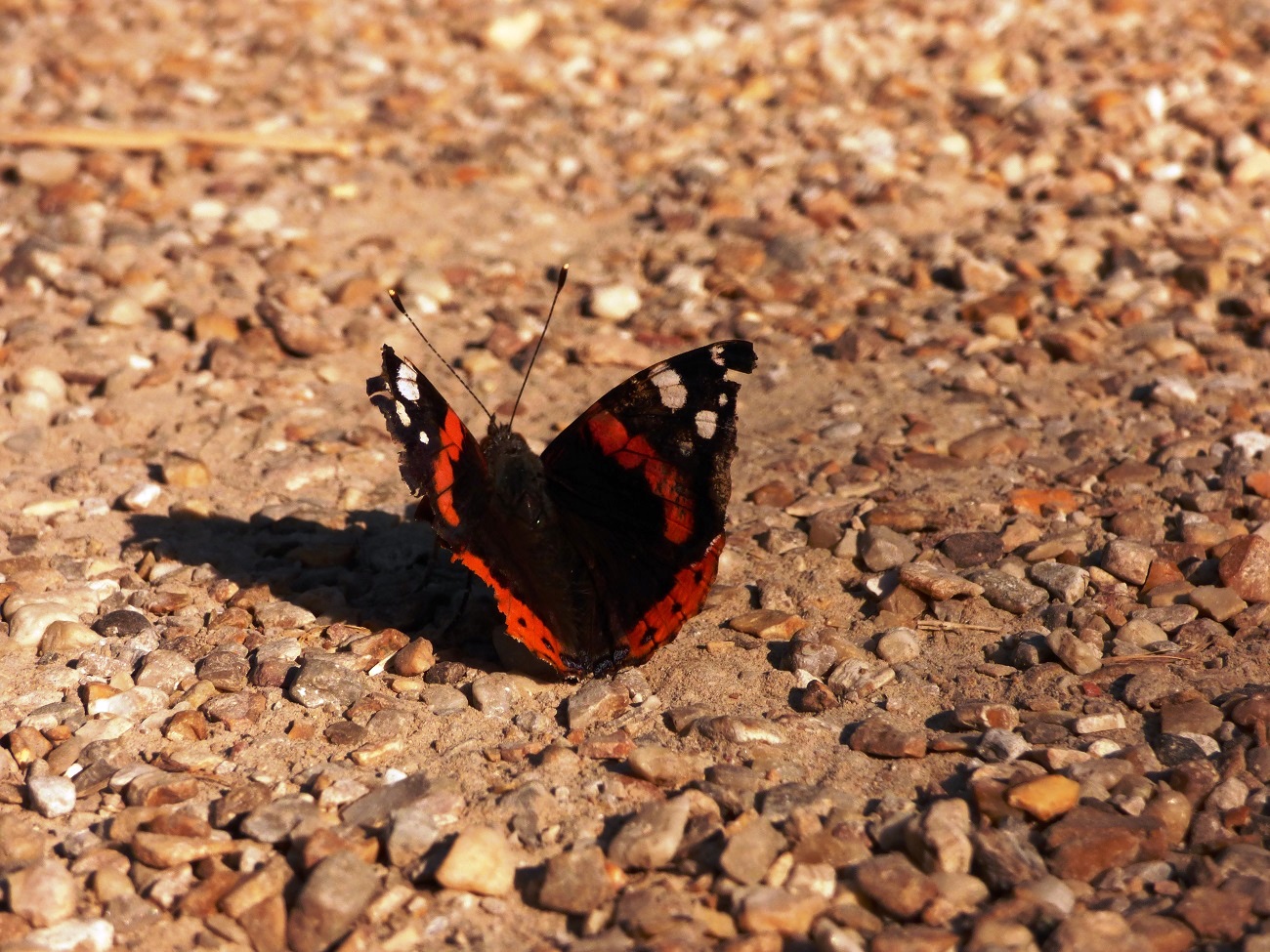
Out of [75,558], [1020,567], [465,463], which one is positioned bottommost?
Answer: [75,558]

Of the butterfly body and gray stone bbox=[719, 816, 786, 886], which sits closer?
gray stone bbox=[719, 816, 786, 886]

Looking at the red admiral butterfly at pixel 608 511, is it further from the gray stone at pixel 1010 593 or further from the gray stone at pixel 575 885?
the gray stone at pixel 1010 593

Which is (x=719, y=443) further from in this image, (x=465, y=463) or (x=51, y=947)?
(x=51, y=947)

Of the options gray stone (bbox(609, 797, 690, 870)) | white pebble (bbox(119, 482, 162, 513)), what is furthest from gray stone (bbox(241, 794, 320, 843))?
white pebble (bbox(119, 482, 162, 513))

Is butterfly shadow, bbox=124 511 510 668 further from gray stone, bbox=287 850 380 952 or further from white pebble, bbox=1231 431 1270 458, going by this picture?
white pebble, bbox=1231 431 1270 458

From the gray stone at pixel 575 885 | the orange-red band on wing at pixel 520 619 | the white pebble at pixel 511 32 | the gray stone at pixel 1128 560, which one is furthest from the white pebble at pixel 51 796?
the white pebble at pixel 511 32

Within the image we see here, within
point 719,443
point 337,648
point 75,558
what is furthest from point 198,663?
point 719,443

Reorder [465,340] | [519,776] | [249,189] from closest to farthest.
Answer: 1. [519,776]
2. [465,340]
3. [249,189]

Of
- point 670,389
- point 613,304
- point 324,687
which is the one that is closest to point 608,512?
point 670,389
